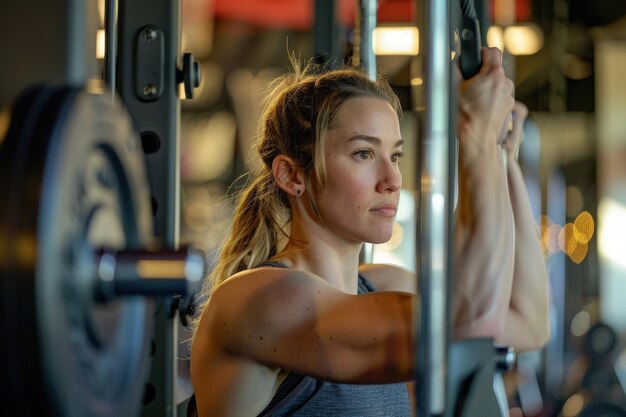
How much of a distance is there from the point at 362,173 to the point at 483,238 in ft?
1.74

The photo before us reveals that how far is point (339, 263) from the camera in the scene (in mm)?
1921

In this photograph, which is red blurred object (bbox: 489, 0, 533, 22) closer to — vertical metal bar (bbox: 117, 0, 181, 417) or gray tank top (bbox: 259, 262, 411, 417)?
vertical metal bar (bbox: 117, 0, 181, 417)

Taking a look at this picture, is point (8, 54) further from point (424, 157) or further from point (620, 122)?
point (620, 122)

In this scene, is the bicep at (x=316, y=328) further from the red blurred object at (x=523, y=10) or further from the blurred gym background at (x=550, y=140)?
the red blurred object at (x=523, y=10)

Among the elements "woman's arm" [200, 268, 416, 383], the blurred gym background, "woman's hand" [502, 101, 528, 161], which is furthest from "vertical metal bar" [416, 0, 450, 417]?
the blurred gym background

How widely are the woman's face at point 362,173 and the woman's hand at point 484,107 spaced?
0.52 metres

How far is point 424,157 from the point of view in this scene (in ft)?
3.42

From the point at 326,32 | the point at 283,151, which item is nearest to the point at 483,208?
the point at 283,151

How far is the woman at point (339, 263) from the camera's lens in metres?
1.32

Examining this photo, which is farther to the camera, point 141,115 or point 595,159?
point 595,159

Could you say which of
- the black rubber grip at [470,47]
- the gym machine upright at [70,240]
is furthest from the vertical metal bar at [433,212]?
the gym machine upright at [70,240]

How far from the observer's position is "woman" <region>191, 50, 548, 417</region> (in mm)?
1320

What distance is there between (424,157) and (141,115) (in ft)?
3.25

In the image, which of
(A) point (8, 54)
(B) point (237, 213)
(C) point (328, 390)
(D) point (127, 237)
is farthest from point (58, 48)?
(B) point (237, 213)
